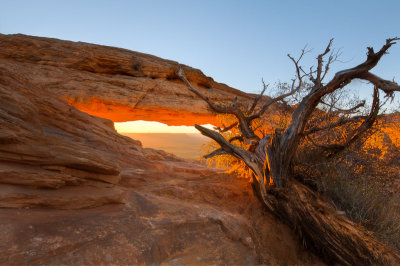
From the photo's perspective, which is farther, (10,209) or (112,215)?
(112,215)

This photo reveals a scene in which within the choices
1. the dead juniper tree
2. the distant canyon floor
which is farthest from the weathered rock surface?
the dead juniper tree

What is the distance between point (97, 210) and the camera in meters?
3.96

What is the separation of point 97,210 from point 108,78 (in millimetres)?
10398

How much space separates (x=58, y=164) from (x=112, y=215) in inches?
55.7

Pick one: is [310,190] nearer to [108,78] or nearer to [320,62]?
[320,62]

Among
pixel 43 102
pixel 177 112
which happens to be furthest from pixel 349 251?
pixel 177 112

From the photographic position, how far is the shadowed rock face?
301 cm

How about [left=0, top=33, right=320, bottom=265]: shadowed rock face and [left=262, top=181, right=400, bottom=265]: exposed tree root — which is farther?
[left=262, top=181, right=400, bottom=265]: exposed tree root

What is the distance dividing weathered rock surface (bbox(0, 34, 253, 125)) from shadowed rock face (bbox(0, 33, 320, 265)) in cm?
529

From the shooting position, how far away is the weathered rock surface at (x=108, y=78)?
11203mm

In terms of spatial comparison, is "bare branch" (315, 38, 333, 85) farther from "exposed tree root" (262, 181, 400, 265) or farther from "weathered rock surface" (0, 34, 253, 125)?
"weathered rock surface" (0, 34, 253, 125)

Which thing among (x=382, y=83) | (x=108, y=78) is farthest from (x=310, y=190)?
(x=108, y=78)

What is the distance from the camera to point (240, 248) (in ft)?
13.9

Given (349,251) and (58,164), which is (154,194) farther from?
(349,251)
